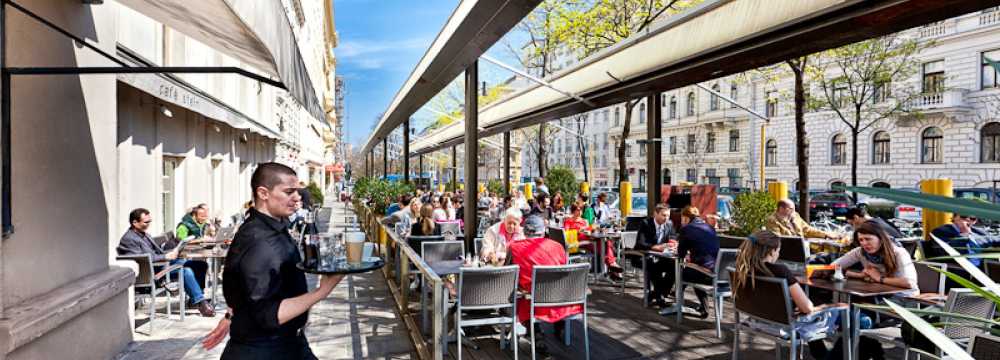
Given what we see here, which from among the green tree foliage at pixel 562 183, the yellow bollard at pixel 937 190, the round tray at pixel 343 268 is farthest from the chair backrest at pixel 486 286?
the green tree foliage at pixel 562 183

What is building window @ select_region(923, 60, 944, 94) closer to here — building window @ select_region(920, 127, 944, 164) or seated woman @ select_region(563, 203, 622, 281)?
building window @ select_region(920, 127, 944, 164)

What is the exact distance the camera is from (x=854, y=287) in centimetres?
519

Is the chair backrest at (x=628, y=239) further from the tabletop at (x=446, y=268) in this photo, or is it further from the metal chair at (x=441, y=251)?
the tabletop at (x=446, y=268)

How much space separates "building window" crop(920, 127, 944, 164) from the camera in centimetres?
3188

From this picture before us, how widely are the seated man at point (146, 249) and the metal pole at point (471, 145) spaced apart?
3.58 metres

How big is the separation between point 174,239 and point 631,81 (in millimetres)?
6809

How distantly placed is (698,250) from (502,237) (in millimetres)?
2388

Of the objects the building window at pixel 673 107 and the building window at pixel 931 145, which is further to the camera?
the building window at pixel 673 107

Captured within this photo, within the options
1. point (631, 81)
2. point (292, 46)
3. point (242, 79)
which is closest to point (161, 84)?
point (292, 46)

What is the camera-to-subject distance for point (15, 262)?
11.8 ft

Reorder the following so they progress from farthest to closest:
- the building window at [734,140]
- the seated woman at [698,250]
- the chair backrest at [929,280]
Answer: the building window at [734,140] < the seated woman at [698,250] < the chair backrest at [929,280]

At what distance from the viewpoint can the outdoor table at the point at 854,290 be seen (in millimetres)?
4934

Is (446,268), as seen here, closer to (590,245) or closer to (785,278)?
(785,278)

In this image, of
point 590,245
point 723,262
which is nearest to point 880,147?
point 590,245
